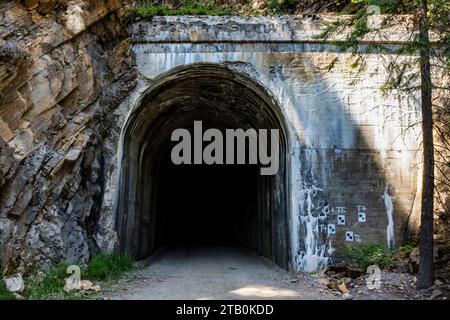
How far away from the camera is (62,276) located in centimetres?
695

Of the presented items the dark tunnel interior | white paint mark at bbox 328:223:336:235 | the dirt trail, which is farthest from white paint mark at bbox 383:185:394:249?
the dark tunnel interior

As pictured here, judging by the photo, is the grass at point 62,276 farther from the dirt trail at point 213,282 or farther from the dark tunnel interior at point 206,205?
the dark tunnel interior at point 206,205

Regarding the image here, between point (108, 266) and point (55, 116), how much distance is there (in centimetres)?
329

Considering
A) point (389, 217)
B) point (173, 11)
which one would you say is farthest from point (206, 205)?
point (389, 217)

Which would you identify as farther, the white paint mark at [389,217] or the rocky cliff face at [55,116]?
the white paint mark at [389,217]

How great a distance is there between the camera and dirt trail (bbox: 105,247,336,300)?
660cm

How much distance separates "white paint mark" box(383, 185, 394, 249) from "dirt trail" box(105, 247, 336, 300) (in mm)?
2150

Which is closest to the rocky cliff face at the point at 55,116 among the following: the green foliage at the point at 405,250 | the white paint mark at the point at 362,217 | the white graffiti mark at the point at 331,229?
the white graffiti mark at the point at 331,229

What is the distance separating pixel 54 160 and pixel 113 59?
10.3 feet

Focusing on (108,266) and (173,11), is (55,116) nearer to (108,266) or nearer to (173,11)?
(108,266)

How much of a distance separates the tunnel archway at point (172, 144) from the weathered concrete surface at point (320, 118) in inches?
16.1

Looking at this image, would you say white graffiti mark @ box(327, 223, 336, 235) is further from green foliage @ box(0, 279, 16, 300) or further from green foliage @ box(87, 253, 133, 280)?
green foliage @ box(0, 279, 16, 300)

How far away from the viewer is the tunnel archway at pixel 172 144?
9.45 meters
